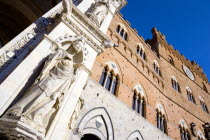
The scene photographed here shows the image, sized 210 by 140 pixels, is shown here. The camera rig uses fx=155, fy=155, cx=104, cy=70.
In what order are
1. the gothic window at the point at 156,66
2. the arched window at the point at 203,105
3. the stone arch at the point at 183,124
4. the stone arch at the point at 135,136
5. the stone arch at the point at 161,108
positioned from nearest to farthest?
the stone arch at the point at 135,136 < the stone arch at the point at 161,108 < the stone arch at the point at 183,124 < the gothic window at the point at 156,66 < the arched window at the point at 203,105

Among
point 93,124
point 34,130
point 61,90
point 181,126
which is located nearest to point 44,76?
point 61,90

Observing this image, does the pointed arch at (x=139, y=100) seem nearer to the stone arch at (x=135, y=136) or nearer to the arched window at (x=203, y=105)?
the stone arch at (x=135, y=136)

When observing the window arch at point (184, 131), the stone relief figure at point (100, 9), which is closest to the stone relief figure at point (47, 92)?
the stone relief figure at point (100, 9)

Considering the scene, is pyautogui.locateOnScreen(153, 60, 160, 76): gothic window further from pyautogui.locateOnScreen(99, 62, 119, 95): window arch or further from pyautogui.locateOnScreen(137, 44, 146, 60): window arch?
pyautogui.locateOnScreen(99, 62, 119, 95): window arch

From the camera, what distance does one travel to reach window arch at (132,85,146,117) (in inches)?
308

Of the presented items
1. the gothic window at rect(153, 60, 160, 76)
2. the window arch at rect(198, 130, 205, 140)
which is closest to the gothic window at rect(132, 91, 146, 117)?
the gothic window at rect(153, 60, 160, 76)

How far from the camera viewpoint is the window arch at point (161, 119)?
8591mm

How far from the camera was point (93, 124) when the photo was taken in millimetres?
5180

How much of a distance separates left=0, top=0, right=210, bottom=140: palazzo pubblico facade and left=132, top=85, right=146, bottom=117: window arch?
0.05m

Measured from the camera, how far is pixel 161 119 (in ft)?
29.1

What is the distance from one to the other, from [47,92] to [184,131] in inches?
414

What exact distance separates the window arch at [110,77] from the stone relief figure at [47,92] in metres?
4.25

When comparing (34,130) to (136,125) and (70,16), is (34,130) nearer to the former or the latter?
(70,16)

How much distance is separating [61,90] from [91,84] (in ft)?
11.7
